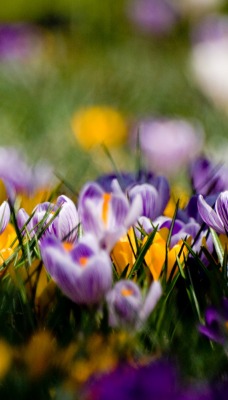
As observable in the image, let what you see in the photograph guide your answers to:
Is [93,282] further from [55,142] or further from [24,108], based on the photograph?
[24,108]

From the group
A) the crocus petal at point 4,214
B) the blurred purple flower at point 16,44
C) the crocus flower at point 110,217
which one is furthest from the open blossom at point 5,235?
the blurred purple flower at point 16,44

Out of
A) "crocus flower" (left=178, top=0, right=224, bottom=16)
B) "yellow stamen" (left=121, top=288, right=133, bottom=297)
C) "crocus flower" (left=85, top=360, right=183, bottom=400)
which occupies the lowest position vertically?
"crocus flower" (left=178, top=0, right=224, bottom=16)

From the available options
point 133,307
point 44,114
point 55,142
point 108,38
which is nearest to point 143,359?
point 133,307

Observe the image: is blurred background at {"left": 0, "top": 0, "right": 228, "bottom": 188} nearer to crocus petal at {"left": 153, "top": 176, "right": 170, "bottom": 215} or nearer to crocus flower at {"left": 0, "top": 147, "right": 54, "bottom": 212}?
crocus flower at {"left": 0, "top": 147, "right": 54, "bottom": 212}

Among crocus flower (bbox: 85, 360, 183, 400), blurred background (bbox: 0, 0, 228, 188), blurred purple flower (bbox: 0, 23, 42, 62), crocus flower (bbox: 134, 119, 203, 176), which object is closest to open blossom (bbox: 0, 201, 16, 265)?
crocus flower (bbox: 85, 360, 183, 400)

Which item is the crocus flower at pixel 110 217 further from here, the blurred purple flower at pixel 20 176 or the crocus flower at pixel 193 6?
the crocus flower at pixel 193 6

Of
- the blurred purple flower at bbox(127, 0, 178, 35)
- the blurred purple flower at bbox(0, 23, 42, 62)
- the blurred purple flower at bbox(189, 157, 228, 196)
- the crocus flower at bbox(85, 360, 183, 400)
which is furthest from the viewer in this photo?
the blurred purple flower at bbox(127, 0, 178, 35)
